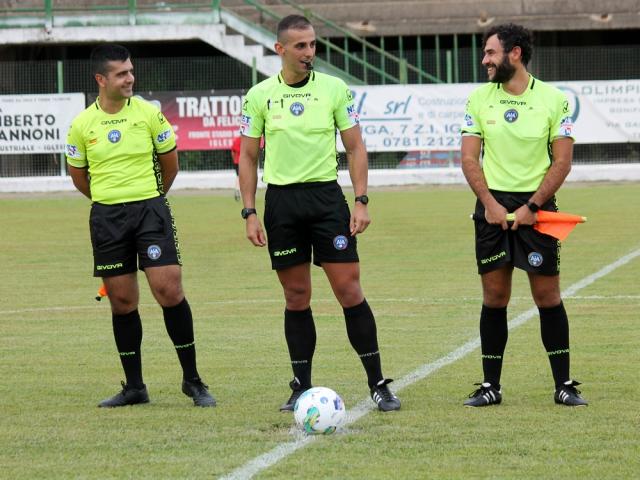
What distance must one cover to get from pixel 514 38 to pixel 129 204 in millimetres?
2375

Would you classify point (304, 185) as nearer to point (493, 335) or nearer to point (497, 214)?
point (497, 214)

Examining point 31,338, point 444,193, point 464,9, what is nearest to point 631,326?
point 31,338

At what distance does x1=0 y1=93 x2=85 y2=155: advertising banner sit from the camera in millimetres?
32094

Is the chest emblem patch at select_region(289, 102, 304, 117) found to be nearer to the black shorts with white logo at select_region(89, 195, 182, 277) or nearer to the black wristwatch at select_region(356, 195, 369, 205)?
the black wristwatch at select_region(356, 195, 369, 205)

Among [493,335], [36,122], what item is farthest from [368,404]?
[36,122]

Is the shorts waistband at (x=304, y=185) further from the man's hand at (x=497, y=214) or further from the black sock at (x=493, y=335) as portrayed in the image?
the black sock at (x=493, y=335)

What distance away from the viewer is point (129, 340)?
7910 mm

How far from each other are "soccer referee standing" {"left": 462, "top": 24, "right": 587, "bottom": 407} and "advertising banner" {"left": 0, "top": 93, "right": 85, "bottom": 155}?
25624mm

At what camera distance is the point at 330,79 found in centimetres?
744

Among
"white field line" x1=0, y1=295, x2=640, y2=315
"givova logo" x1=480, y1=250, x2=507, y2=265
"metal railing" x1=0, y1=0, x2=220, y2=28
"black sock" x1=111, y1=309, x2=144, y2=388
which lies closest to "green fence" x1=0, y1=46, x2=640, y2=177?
"metal railing" x1=0, y1=0, x2=220, y2=28

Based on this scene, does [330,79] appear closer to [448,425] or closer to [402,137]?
[448,425]

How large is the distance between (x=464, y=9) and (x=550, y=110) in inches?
1191

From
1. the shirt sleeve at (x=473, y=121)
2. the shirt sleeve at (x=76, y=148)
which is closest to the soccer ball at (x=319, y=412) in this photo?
the shirt sleeve at (x=473, y=121)

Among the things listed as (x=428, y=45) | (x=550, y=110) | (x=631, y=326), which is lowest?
(x=631, y=326)
